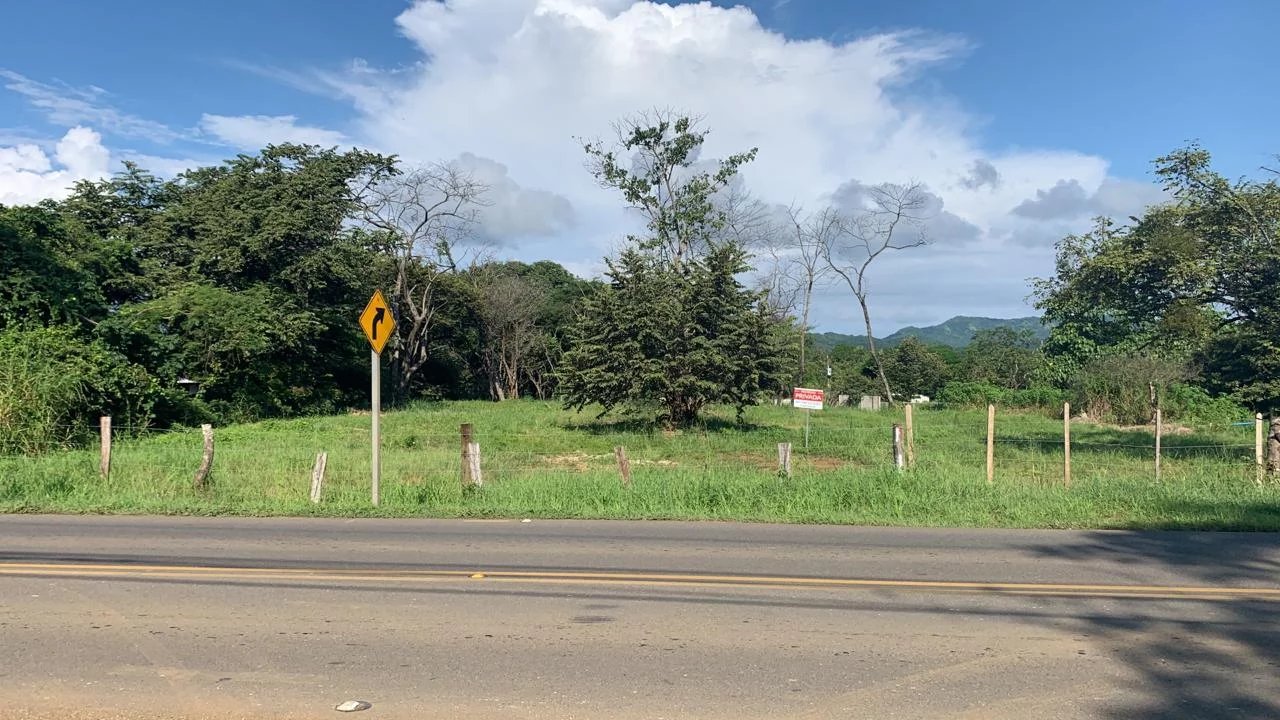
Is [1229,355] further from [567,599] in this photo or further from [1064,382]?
[1064,382]

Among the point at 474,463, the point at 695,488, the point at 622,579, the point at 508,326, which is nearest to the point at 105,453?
the point at 474,463

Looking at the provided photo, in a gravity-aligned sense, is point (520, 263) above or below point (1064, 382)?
above

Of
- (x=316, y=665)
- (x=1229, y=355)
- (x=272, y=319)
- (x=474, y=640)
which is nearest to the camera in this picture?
(x=316, y=665)

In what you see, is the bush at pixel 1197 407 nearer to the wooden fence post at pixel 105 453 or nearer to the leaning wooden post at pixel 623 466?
the leaning wooden post at pixel 623 466

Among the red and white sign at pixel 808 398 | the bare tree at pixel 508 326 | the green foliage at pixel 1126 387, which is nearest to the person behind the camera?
the red and white sign at pixel 808 398

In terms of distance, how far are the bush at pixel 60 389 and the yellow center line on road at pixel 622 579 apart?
1291 cm

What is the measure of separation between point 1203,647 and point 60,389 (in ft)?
77.5

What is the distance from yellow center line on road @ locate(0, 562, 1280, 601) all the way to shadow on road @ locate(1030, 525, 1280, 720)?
39 centimetres

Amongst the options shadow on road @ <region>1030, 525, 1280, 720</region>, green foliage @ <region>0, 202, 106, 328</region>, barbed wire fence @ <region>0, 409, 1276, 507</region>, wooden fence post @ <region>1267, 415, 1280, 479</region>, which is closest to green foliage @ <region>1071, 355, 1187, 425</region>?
barbed wire fence @ <region>0, 409, 1276, 507</region>

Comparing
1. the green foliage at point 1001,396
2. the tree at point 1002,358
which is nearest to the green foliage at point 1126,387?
the green foliage at point 1001,396

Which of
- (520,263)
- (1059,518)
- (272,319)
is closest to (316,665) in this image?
(1059,518)

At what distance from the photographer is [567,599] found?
7.41 meters

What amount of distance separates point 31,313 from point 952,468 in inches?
1089

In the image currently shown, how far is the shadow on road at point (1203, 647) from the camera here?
16.2 ft
